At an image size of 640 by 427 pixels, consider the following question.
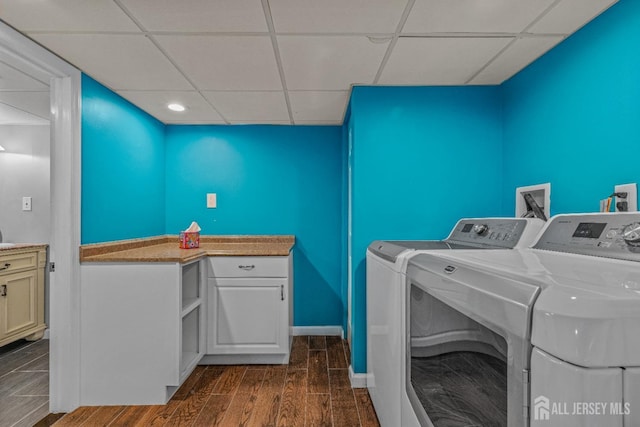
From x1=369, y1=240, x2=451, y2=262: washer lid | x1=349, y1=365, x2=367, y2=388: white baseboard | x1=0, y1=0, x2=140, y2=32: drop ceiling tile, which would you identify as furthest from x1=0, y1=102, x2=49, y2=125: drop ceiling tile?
x1=349, y1=365, x2=367, y2=388: white baseboard

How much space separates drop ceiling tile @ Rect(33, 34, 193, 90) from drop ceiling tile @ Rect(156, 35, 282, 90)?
9cm

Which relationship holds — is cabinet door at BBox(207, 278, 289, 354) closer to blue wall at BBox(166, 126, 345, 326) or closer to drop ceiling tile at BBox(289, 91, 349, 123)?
blue wall at BBox(166, 126, 345, 326)

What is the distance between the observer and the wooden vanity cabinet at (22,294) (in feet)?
8.38

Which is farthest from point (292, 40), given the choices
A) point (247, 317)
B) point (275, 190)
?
point (247, 317)

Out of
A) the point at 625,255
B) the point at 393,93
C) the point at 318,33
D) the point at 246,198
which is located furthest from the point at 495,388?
the point at 246,198

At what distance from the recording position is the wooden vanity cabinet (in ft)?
8.38

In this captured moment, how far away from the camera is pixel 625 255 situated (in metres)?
0.93

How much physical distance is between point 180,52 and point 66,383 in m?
1.87

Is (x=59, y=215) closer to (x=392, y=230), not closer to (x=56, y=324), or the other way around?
(x=56, y=324)

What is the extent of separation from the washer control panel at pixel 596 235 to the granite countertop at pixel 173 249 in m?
1.61

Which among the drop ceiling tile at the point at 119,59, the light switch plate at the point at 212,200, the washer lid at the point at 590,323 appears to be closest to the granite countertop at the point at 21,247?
the light switch plate at the point at 212,200

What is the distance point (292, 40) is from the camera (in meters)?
1.58

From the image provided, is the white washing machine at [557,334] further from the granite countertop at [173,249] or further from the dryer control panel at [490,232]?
the granite countertop at [173,249]

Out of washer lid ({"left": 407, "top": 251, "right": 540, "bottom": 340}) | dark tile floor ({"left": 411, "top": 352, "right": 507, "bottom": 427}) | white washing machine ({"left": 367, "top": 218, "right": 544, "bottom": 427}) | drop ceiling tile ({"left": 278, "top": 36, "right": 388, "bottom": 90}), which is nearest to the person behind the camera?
washer lid ({"left": 407, "top": 251, "right": 540, "bottom": 340})
